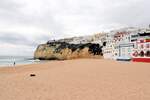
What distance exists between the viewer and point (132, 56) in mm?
38875

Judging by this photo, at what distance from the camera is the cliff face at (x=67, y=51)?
238 feet

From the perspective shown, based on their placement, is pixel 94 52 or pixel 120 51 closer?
pixel 120 51

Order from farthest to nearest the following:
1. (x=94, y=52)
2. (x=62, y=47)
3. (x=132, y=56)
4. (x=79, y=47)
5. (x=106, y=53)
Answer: (x=62, y=47) < (x=79, y=47) < (x=94, y=52) < (x=106, y=53) < (x=132, y=56)

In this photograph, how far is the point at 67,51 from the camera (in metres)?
84.1

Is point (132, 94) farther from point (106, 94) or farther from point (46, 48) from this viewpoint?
point (46, 48)

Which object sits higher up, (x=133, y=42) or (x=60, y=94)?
(x=133, y=42)

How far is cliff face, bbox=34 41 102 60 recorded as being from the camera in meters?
72.6

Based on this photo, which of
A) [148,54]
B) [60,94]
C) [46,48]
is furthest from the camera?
[46,48]

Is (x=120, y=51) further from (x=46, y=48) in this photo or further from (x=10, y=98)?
(x=46, y=48)

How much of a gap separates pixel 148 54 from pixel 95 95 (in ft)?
95.0

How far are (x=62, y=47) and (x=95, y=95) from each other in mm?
82033

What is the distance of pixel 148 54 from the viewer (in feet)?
115

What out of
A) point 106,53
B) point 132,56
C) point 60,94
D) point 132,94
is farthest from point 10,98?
point 106,53

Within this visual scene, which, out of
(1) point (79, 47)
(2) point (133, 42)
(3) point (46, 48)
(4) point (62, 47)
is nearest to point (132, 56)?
(2) point (133, 42)
